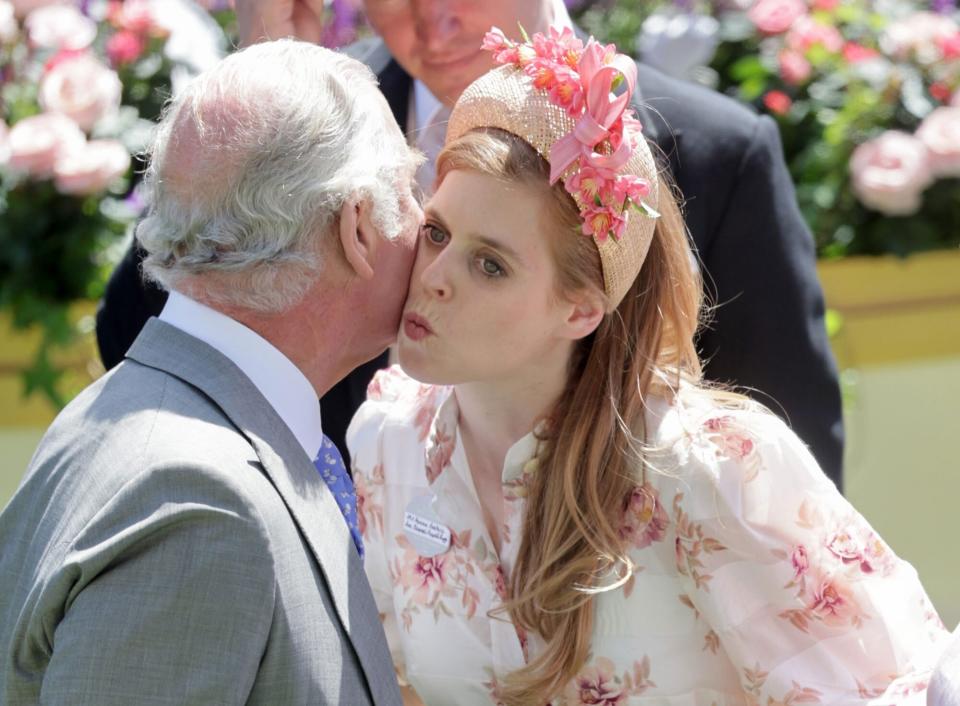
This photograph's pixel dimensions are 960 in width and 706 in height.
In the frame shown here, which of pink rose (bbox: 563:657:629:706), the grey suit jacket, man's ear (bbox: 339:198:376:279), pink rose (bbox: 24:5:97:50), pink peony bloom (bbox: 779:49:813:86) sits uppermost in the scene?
man's ear (bbox: 339:198:376:279)

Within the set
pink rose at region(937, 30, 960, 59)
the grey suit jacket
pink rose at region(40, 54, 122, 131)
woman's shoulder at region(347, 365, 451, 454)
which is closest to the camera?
the grey suit jacket

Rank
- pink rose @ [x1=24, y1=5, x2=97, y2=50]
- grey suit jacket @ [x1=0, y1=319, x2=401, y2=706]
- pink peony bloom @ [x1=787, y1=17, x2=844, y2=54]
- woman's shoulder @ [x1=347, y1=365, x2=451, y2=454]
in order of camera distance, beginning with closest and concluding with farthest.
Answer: grey suit jacket @ [x1=0, y1=319, x2=401, y2=706] → woman's shoulder @ [x1=347, y1=365, x2=451, y2=454] → pink rose @ [x1=24, y1=5, x2=97, y2=50] → pink peony bloom @ [x1=787, y1=17, x2=844, y2=54]

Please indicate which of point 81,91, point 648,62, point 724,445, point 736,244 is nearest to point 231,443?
point 724,445

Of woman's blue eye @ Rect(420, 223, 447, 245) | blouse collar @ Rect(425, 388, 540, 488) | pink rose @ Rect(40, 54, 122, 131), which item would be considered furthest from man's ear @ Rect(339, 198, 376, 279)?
pink rose @ Rect(40, 54, 122, 131)

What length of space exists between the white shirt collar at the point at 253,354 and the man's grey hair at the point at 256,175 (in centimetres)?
3

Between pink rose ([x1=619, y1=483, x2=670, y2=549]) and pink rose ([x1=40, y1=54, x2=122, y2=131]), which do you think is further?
pink rose ([x1=40, y1=54, x2=122, y2=131])

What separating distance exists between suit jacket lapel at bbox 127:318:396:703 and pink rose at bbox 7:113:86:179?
8.00 feet

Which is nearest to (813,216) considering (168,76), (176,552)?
(168,76)

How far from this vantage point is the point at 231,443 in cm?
177

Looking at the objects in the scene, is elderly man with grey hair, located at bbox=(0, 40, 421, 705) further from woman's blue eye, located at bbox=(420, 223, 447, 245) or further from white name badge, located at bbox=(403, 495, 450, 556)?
white name badge, located at bbox=(403, 495, 450, 556)

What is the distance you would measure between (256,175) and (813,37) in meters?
3.29

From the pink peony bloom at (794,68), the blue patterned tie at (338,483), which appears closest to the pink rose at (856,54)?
the pink peony bloom at (794,68)

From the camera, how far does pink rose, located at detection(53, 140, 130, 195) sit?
4.15 m

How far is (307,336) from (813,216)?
277 cm
